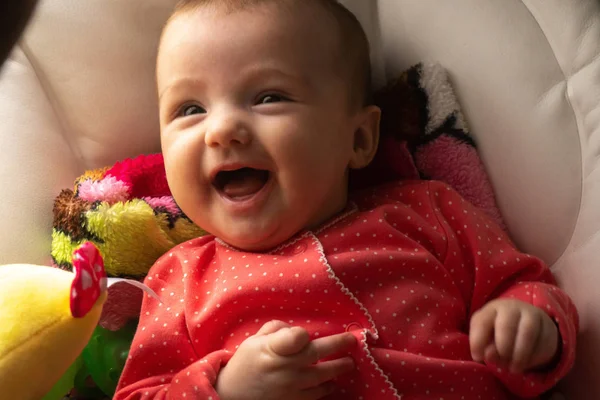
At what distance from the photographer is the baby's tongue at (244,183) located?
0.88 meters

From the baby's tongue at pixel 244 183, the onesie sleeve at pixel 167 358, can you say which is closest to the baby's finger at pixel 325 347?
the onesie sleeve at pixel 167 358

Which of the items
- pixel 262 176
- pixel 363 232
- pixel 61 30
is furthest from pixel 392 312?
pixel 61 30

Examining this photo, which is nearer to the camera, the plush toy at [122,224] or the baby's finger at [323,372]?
the baby's finger at [323,372]

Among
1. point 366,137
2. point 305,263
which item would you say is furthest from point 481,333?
point 366,137

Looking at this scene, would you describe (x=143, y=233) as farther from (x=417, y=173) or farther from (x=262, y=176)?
(x=417, y=173)

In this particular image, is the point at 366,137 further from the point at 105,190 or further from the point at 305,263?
the point at 105,190

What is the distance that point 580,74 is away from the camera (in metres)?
0.92

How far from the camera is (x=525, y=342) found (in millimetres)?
781

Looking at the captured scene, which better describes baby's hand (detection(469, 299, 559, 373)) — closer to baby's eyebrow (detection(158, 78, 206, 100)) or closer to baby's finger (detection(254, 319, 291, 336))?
baby's finger (detection(254, 319, 291, 336))

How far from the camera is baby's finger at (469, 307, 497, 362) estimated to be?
0.80 meters

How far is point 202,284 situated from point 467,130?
0.47 metres

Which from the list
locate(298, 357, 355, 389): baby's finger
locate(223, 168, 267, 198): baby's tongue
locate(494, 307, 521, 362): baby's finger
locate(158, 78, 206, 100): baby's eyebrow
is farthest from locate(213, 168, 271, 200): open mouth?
locate(494, 307, 521, 362): baby's finger

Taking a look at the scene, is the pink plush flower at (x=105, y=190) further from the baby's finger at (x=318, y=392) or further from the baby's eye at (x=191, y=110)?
the baby's finger at (x=318, y=392)

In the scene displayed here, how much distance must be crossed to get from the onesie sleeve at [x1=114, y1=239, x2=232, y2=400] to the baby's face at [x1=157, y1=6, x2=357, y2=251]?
124 millimetres
